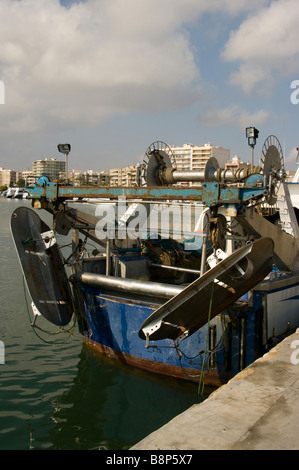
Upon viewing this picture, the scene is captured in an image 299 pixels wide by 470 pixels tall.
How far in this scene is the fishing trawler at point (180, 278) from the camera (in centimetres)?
603

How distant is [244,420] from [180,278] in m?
6.22

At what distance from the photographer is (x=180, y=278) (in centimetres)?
986

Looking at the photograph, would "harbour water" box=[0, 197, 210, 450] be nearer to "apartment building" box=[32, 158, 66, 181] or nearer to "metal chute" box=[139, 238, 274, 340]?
"metal chute" box=[139, 238, 274, 340]

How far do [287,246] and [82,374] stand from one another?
4423 mm

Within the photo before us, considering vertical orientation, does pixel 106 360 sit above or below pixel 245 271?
below

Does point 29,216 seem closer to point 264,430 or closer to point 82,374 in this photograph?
point 82,374

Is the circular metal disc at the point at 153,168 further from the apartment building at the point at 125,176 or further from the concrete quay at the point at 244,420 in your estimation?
the apartment building at the point at 125,176

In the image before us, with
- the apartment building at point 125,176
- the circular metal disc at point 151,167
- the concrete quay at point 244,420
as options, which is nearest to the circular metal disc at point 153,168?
the circular metal disc at point 151,167

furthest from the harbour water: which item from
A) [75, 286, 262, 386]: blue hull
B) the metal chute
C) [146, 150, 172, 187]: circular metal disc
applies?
[146, 150, 172, 187]: circular metal disc

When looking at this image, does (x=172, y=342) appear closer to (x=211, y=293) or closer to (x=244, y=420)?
(x=211, y=293)

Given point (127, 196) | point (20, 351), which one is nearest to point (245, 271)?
point (127, 196)

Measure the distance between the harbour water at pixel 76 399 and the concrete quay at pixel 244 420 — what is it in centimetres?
222

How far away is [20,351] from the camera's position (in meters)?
8.93

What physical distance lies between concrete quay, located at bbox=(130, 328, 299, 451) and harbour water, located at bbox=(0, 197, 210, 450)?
7.27 ft
